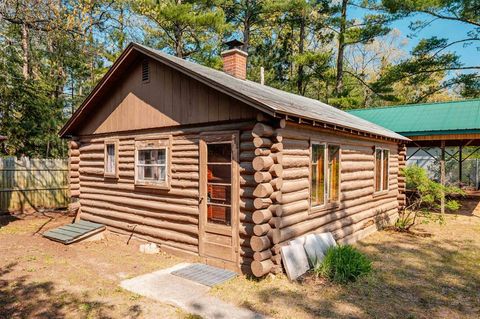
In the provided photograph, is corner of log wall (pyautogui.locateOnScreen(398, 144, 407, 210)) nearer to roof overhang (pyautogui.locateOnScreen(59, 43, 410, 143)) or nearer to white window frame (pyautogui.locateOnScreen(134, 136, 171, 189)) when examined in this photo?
roof overhang (pyautogui.locateOnScreen(59, 43, 410, 143))

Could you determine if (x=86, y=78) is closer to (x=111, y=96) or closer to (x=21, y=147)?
(x=21, y=147)

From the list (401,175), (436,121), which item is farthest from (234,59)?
(436,121)

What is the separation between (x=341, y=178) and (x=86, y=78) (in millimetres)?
23190

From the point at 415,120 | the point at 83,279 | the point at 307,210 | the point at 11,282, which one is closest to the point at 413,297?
the point at 307,210

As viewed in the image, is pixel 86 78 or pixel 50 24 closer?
pixel 50 24

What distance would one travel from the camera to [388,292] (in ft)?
20.0

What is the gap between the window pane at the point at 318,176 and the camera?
7.88 meters

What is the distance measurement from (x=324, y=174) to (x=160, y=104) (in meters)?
4.53

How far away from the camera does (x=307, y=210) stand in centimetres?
755

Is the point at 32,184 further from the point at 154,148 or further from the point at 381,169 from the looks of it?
the point at 381,169

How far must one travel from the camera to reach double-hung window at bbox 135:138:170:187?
8320mm

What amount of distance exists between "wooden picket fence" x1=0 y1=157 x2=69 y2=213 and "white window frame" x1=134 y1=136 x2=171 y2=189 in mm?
7692

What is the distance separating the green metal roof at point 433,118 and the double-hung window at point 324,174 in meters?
7.26

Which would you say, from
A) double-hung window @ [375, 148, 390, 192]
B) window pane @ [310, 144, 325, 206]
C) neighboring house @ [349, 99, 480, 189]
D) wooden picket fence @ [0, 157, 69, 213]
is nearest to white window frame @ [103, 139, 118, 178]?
window pane @ [310, 144, 325, 206]
